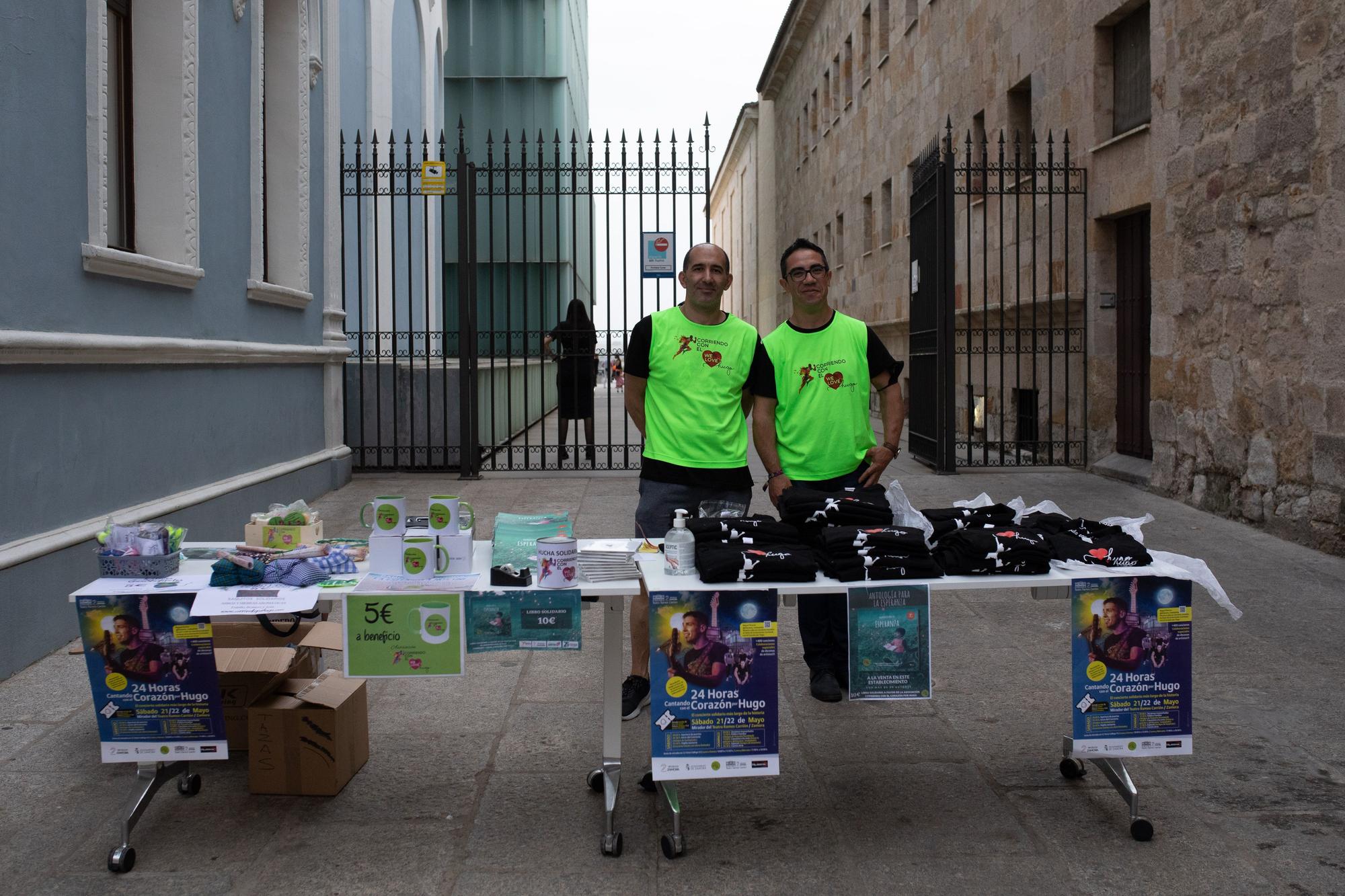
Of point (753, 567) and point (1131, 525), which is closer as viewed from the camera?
point (753, 567)

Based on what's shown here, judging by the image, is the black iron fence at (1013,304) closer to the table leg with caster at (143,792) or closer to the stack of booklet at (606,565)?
the stack of booklet at (606,565)

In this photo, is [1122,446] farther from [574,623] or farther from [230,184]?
[574,623]

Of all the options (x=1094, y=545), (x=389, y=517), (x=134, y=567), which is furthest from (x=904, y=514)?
(x=134, y=567)

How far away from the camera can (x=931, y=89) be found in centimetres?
1955

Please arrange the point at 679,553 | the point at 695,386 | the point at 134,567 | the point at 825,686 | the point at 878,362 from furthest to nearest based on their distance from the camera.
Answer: the point at 825,686 < the point at 878,362 < the point at 695,386 < the point at 134,567 < the point at 679,553

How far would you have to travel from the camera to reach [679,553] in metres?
3.79

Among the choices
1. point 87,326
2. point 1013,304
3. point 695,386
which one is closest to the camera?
point 695,386

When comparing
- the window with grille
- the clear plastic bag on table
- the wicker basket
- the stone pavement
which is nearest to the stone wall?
the window with grille

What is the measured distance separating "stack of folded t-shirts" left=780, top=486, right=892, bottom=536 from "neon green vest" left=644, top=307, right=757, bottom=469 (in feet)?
2.02

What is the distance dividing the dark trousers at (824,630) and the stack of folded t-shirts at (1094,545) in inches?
46.8

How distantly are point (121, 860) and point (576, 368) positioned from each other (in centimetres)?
1048

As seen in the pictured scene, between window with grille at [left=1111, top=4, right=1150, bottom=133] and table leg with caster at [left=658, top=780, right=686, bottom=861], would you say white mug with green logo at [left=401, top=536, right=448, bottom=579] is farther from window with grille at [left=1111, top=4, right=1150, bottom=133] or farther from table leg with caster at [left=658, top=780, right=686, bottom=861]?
window with grille at [left=1111, top=4, right=1150, bottom=133]

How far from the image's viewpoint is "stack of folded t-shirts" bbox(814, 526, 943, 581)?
147 inches

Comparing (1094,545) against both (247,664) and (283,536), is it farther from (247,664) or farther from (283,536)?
(247,664)
